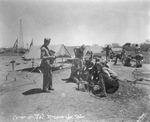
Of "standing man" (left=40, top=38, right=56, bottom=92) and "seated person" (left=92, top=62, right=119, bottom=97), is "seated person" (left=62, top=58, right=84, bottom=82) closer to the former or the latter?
"seated person" (left=92, top=62, right=119, bottom=97)

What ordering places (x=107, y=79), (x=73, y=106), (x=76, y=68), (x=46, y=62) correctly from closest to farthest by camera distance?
(x=73, y=106), (x=46, y=62), (x=107, y=79), (x=76, y=68)

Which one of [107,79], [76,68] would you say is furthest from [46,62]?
[107,79]

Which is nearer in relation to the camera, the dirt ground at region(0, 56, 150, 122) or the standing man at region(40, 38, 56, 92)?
the dirt ground at region(0, 56, 150, 122)

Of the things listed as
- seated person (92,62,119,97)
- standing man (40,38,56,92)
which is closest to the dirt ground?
seated person (92,62,119,97)

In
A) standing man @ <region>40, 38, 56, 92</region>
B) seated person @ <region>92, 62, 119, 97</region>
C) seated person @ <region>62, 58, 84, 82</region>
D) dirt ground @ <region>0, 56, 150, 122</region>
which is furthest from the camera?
seated person @ <region>62, 58, 84, 82</region>

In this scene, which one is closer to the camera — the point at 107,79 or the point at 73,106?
the point at 73,106

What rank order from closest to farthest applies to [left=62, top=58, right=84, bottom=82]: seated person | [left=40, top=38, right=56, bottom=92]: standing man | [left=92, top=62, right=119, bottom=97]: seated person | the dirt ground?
the dirt ground → [left=40, top=38, right=56, bottom=92]: standing man → [left=92, top=62, right=119, bottom=97]: seated person → [left=62, top=58, right=84, bottom=82]: seated person

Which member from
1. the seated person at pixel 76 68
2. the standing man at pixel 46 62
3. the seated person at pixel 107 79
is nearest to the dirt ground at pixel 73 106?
the seated person at pixel 107 79

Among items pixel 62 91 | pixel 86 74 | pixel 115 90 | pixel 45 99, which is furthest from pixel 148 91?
pixel 45 99

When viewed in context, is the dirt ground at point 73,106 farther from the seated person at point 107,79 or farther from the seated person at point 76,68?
the seated person at point 76,68

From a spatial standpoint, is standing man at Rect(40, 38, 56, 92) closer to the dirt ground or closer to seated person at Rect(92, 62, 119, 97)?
the dirt ground

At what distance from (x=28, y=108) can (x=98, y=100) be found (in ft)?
7.25

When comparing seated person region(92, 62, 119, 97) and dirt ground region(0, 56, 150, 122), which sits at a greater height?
seated person region(92, 62, 119, 97)

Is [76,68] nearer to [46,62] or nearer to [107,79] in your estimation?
[107,79]
